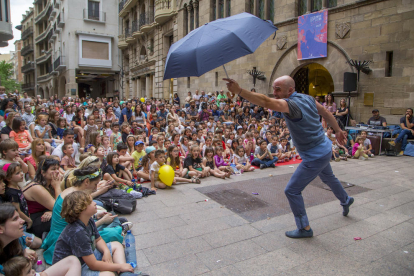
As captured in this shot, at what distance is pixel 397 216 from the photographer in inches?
177

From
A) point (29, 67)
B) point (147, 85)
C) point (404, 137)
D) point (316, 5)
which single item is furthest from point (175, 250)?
point (29, 67)

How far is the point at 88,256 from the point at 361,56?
41.5 ft

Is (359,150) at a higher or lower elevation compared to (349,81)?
lower

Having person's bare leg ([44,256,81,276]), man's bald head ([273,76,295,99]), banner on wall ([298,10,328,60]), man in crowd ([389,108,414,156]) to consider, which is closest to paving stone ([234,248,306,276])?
person's bare leg ([44,256,81,276])

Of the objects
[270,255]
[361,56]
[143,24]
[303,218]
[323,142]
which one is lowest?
[270,255]

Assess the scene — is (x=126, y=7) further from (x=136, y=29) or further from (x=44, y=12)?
(x=44, y=12)

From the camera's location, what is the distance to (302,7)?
1433cm

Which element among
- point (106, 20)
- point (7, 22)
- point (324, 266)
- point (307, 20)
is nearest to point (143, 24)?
point (106, 20)

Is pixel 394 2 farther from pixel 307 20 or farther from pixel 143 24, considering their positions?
pixel 143 24

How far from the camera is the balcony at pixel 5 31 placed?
13.0 m

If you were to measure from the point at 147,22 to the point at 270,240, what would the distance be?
27668mm

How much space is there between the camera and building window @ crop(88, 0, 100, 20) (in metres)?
35.0

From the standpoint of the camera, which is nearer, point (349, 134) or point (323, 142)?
point (323, 142)

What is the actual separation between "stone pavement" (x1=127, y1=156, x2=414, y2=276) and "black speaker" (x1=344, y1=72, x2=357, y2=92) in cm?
693
